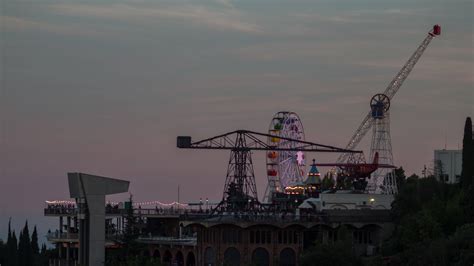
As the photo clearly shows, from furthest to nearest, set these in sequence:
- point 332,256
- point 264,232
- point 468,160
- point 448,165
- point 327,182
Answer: point 327,182 < point 448,165 < point 264,232 < point 468,160 < point 332,256

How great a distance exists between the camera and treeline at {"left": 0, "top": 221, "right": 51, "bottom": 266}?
411 ft

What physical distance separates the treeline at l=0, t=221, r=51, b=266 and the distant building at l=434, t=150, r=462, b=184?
Result: 40.0 metres

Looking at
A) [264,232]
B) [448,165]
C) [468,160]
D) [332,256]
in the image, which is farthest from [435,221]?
[448,165]

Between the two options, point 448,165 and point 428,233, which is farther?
point 448,165

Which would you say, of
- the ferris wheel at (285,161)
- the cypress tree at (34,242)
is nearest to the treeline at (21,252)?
the cypress tree at (34,242)

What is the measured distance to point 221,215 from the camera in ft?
385

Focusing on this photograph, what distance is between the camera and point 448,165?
131625mm

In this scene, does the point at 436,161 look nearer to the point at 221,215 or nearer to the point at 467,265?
the point at 221,215

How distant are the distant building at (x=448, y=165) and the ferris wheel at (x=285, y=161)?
22.2m

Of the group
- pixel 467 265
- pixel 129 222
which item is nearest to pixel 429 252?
pixel 467 265

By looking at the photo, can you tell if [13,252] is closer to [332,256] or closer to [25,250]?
[25,250]

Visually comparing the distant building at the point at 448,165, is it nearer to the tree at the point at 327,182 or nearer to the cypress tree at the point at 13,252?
the tree at the point at 327,182

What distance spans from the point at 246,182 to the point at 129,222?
1640 cm

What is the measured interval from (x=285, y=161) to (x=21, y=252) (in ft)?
125
